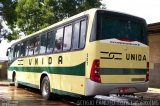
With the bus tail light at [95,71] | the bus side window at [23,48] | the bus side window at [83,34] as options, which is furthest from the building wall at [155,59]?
the bus tail light at [95,71]

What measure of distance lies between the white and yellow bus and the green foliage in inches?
708

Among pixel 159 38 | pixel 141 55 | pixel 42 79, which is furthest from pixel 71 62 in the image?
pixel 159 38

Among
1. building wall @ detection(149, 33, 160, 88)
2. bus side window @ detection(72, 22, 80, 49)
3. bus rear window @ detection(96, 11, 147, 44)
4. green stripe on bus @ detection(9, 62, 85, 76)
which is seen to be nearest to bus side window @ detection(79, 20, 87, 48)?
bus side window @ detection(72, 22, 80, 49)

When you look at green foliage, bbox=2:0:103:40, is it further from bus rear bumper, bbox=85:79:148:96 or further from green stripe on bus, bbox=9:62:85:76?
bus rear bumper, bbox=85:79:148:96

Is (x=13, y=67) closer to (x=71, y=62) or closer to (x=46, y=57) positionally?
(x=46, y=57)

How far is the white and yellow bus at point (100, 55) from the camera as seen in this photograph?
34.1 ft

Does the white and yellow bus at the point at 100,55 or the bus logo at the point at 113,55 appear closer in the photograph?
the white and yellow bus at the point at 100,55

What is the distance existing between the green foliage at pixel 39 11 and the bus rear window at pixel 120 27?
64.3 feet

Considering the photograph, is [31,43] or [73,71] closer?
[73,71]

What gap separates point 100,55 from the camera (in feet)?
34.0

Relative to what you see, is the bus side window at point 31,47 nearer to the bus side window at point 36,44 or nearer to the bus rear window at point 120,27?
the bus side window at point 36,44

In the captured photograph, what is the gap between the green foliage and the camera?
3108cm

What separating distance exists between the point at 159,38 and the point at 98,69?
34.5 ft

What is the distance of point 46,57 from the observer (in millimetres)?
14453
